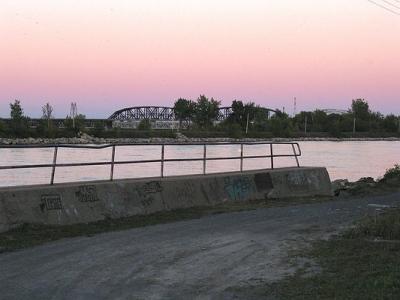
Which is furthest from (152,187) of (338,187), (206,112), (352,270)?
(206,112)

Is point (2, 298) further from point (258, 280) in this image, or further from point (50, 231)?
point (50, 231)

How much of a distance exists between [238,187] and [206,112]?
165m

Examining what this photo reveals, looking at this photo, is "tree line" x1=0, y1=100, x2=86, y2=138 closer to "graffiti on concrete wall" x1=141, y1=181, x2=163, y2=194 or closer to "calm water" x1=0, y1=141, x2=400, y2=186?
"calm water" x1=0, y1=141, x2=400, y2=186

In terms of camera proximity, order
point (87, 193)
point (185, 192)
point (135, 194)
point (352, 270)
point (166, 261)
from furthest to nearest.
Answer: point (185, 192) → point (135, 194) → point (87, 193) → point (166, 261) → point (352, 270)

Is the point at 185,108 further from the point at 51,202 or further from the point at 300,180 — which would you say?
the point at 51,202

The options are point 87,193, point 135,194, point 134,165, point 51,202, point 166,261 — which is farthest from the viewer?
point 134,165

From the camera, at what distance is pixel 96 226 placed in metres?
10.9

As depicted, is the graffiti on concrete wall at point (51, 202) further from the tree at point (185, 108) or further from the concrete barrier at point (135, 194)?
the tree at point (185, 108)

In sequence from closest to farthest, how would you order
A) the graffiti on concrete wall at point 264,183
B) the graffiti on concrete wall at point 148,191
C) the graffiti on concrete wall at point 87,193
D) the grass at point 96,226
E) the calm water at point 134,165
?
the grass at point 96,226 → the graffiti on concrete wall at point 87,193 → the graffiti on concrete wall at point 148,191 → the graffiti on concrete wall at point 264,183 → the calm water at point 134,165

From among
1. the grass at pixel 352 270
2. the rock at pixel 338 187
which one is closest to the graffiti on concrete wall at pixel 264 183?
the rock at pixel 338 187

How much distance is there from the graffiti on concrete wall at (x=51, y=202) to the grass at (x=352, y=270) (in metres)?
4.76

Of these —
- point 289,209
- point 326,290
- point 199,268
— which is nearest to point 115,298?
point 199,268

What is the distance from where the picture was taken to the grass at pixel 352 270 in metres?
6.26

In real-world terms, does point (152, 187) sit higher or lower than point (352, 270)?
higher
